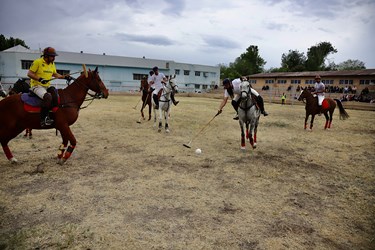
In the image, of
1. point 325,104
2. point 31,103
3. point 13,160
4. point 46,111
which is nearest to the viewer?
point 31,103

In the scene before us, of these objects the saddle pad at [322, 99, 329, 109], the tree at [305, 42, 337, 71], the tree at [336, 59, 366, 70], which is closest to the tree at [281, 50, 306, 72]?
the tree at [305, 42, 337, 71]

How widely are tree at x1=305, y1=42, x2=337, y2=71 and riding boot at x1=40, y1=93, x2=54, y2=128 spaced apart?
73.7m

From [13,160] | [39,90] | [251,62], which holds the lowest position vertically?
[13,160]

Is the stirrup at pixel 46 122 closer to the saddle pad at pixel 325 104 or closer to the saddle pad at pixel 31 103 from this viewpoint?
the saddle pad at pixel 31 103

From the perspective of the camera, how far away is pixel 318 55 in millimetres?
68938

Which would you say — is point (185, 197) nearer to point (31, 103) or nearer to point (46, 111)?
point (46, 111)

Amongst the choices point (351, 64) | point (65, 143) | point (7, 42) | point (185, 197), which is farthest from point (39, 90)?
point (351, 64)

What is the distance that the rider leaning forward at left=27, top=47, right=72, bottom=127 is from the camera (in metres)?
6.13

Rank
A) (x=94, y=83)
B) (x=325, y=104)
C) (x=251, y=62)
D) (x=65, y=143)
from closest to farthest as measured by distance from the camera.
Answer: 1. (x=65, y=143)
2. (x=94, y=83)
3. (x=325, y=104)
4. (x=251, y=62)

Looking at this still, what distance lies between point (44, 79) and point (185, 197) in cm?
458

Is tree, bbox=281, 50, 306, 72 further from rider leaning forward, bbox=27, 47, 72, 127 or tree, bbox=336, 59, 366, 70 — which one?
rider leaning forward, bbox=27, 47, 72, 127

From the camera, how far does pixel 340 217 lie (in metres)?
4.48

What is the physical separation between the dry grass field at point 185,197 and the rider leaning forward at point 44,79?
140 centimetres

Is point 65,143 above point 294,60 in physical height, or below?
below
